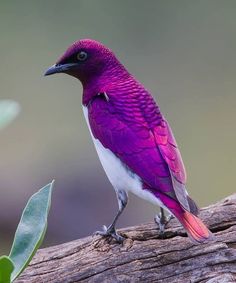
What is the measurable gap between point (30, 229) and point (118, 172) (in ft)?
1.50

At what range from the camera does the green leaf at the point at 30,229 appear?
165 cm

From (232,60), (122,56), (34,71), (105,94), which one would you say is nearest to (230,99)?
(232,60)

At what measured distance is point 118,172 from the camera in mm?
2096

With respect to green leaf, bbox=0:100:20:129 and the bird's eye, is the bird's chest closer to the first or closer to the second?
the bird's eye

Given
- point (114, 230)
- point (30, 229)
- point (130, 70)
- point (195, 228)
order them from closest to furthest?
point (30, 229) < point (195, 228) < point (114, 230) < point (130, 70)

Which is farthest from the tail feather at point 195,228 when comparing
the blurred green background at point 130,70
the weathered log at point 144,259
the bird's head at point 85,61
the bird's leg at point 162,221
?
the blurred green background at point 130,70

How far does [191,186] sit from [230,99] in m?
0.78

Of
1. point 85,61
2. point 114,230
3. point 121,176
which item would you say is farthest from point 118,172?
point 85,61

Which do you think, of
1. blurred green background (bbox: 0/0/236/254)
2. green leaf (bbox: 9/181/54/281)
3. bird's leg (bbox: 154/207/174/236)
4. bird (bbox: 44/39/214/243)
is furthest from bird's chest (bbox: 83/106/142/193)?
blurred green background (bbox: 0/0/236/254)

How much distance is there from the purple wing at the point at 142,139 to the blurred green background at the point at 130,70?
5.09 ft

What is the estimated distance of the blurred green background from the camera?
12.9 ft

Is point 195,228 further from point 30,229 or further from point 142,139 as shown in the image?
point 30,229

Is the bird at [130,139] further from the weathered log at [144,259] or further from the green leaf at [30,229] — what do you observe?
the green leaf at [30,229]

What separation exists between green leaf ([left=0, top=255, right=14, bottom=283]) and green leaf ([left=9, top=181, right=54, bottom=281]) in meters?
0.07
